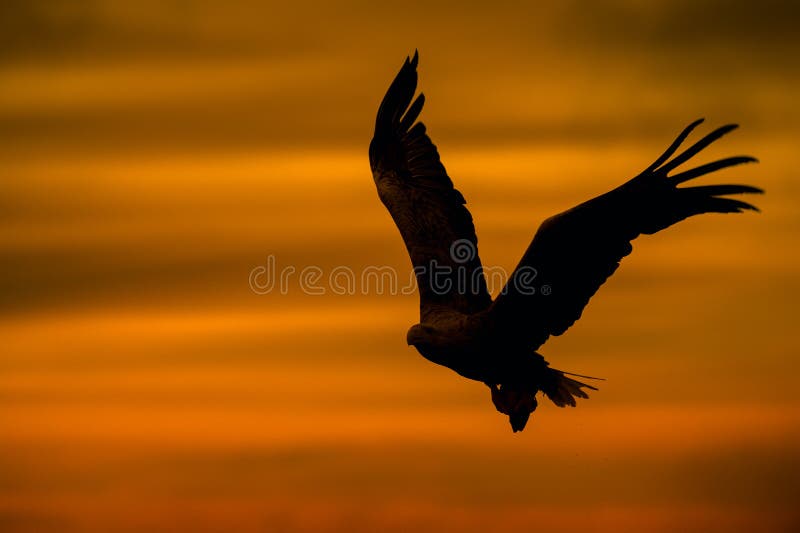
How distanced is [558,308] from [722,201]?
1.64 m

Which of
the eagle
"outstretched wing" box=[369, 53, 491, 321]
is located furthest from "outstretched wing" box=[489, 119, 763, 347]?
"outstretched wing" box=[369, 53, 491, 321]

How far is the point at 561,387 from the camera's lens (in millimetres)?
12508

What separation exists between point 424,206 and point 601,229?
2855 millimetres

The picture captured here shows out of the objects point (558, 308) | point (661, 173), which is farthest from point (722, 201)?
point (558, 308)

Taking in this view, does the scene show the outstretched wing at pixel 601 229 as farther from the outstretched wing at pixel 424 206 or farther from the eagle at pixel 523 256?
the outstretched wing at pixel 424 206

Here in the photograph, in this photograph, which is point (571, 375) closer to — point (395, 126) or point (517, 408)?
point (517, 408)

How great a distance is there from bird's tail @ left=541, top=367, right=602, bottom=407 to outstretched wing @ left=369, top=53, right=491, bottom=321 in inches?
32.5

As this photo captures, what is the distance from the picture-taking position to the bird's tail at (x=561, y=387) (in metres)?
12.4

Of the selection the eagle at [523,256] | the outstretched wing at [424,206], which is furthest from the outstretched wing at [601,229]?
the outstretched wing at [424,206]

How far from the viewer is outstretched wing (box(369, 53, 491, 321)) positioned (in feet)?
42.2

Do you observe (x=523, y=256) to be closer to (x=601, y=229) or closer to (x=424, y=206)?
(x=601, y=229)

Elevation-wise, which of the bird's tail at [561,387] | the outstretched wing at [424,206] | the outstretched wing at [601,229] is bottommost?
the bird's tail at [561,387]

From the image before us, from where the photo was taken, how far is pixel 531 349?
480 inches

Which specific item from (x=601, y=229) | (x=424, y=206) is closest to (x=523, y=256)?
(x=601, y=229)
